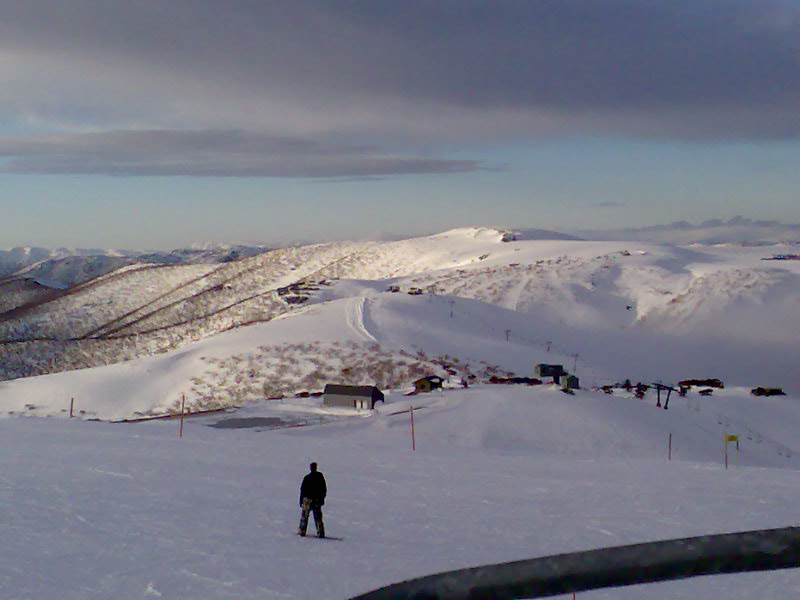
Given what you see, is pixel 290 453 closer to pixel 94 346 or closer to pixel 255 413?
pixel 255 413

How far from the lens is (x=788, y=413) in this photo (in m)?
55.2

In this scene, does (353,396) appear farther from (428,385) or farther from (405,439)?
(405,439)

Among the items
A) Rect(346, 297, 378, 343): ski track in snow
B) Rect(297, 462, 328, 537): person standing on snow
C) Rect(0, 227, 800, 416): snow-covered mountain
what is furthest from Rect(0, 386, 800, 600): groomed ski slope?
Rect(346, 297, 378, 343): ski track in snow

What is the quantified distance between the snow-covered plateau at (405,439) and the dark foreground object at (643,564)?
7.46 meters

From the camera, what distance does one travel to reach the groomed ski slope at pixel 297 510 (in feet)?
39.1

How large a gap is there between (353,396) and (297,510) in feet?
109

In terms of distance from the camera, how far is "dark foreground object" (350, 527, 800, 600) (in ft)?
13.5

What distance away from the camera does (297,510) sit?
1750 cm

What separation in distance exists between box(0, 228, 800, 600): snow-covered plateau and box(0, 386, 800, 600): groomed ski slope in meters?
0.09

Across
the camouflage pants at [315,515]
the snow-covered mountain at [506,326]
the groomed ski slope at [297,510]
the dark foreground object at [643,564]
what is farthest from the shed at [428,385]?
the dark foreground object at [643,564]

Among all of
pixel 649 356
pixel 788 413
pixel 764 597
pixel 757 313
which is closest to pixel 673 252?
pixel 757 313

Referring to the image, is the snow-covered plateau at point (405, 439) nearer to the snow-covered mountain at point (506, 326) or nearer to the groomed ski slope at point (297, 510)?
the groomed ski slope at point (297, 510)

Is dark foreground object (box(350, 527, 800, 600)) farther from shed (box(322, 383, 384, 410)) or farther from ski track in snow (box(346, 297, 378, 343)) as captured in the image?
ski track in snow (box(346, 297, 378, 343))

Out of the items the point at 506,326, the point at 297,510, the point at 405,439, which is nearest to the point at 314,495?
the point at 297,510
